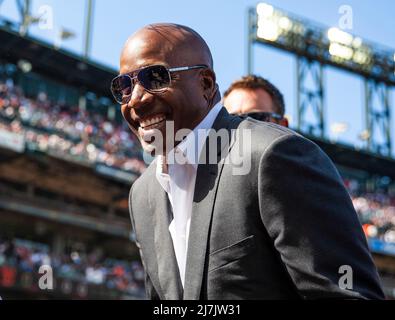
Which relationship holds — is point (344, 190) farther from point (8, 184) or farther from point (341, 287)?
point (8, 184)

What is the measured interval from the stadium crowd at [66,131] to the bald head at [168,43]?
2112 cm

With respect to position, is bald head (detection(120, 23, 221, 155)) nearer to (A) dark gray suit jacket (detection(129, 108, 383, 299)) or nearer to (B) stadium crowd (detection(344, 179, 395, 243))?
(A) dark gray suit jacket (detection(129, 108, 383, 299))

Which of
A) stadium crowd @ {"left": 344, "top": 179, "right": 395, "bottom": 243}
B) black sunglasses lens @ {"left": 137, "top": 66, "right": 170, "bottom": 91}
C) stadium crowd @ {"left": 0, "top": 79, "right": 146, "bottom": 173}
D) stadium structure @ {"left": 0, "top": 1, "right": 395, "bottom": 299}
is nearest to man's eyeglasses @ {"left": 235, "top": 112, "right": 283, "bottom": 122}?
black sunglasses lens @ {"left": 137, "top": 66, "right": 170, "bottom": 91}

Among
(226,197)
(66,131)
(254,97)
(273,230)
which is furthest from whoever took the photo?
(66,131)

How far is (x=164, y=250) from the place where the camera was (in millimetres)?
2217

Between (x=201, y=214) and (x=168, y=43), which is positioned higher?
(x=168, y=43)

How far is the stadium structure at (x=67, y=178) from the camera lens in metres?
22.3

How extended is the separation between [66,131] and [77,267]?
5.11 m

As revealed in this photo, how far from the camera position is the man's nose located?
2.09m

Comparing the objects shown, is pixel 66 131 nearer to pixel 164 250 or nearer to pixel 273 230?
pixel 164 250

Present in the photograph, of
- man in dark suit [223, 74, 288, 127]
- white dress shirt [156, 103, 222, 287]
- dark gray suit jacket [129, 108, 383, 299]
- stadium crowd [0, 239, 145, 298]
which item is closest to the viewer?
dark gray suit jacket [129, 108, 383, 299]

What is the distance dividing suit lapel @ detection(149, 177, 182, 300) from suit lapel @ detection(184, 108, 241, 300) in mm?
109

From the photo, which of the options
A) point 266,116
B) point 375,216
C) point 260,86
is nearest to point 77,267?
point 375,216

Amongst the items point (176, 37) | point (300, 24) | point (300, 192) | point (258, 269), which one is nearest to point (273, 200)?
point (300, 192)
